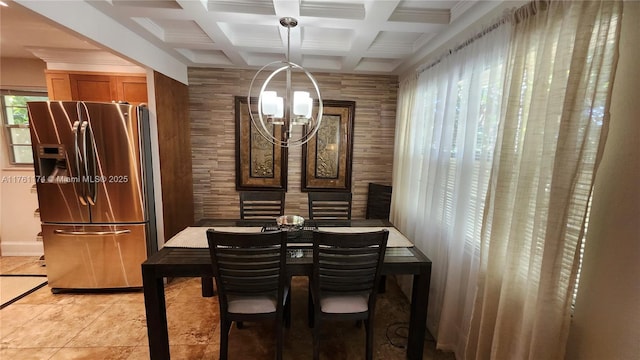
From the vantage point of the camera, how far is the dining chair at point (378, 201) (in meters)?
3.13

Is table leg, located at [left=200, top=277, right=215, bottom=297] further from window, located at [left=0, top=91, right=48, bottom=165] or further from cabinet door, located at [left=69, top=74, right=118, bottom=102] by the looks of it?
window, located at [left=0, top=91, right=48, bottom=165]

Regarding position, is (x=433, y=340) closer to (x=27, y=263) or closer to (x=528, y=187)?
(x=528, y=187)

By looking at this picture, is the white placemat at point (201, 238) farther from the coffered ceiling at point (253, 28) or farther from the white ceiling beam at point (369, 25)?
the white ceiling beam at point (369, 25)

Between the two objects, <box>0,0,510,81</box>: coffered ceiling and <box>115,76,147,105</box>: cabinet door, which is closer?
<box>0,0,510,81</box>: coffered ceiling

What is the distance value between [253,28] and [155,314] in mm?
2367

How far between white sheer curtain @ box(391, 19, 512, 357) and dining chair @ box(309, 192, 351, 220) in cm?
66

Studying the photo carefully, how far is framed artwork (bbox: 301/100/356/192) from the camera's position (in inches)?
133

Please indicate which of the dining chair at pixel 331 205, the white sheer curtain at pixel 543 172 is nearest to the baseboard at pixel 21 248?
the dining chair at pixel 331 205

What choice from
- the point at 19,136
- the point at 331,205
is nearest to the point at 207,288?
the point at 331,205

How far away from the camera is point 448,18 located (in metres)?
1.90

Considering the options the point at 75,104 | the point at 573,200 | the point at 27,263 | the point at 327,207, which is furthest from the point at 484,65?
the point at 27,263

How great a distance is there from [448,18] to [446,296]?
2.07m

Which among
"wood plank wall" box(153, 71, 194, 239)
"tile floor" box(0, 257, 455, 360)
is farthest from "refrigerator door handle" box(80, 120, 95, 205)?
"tile floor" box(0, 257, 455, 360)

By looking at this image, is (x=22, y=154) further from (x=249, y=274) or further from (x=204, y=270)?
(x=249, y=274)
